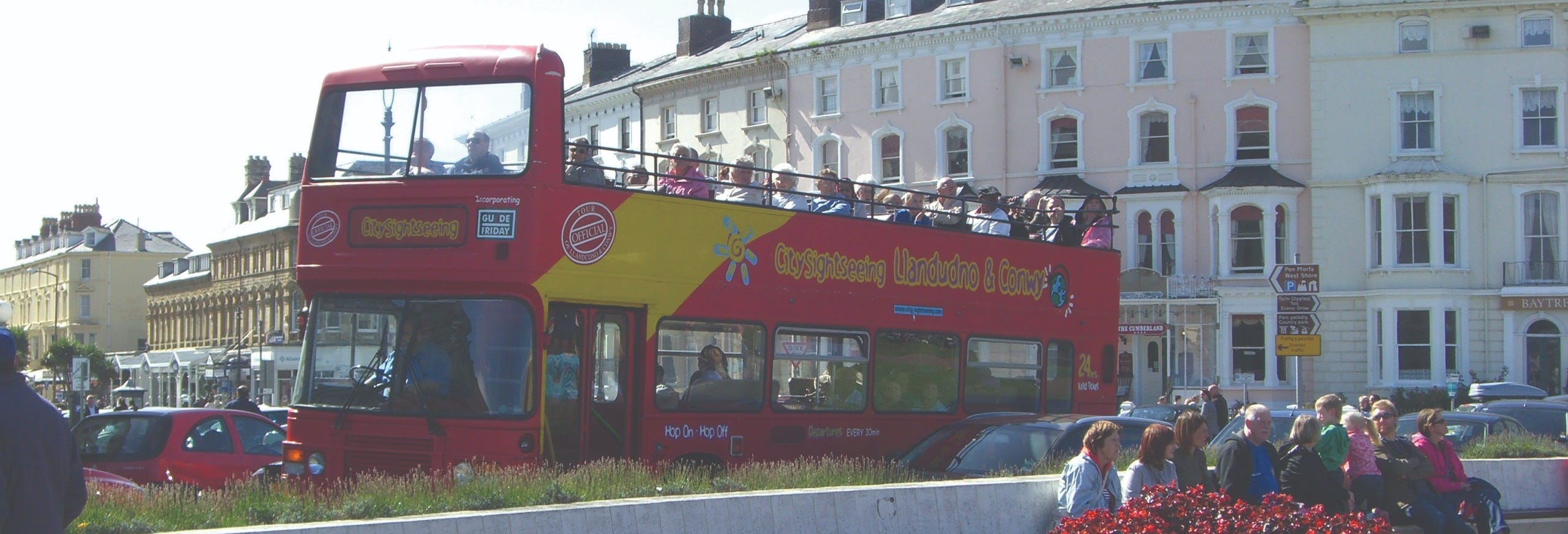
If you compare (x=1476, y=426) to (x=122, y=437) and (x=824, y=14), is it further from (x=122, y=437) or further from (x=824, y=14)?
(x=824, y=14)

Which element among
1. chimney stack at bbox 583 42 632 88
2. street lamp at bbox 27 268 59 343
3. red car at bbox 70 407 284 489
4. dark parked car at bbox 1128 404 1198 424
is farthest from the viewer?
street lamp at bbox 27 268 59 343

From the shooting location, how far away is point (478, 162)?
1223 centimetres

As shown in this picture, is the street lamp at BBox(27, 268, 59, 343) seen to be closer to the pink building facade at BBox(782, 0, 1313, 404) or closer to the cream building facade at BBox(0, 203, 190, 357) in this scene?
the cream building facade at BBox(0, 203, 190, 357)

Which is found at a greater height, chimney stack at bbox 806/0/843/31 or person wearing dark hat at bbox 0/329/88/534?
chimney stack at bbox 806/0/843/31

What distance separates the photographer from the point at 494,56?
12336 mm

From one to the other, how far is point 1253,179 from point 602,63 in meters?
28.2

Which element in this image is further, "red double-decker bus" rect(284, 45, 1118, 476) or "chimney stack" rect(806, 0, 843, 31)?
"chimney stack" rect(806, 0, 843, 31)

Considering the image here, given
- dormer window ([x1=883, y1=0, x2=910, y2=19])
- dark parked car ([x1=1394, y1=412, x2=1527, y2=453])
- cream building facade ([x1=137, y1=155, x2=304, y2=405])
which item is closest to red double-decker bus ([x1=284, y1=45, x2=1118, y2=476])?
dark parked car ([x1=1394, y1=412, x2=1527, y2=453])

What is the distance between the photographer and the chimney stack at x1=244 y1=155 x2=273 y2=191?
308ft

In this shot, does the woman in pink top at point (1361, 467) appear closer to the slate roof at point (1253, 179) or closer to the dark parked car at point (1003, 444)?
the dark parked car at point (1003, 444)

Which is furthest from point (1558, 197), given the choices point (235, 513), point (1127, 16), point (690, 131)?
point (235, 513)

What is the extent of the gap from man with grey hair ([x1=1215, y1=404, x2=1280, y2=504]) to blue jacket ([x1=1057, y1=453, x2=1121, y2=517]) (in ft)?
3.51

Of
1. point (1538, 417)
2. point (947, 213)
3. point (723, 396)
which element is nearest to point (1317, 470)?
point (723, 396)

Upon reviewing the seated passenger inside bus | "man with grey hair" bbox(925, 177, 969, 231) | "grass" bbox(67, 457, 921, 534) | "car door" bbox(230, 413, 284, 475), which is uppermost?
"man with grey hair" bbox(925, 177, 969, 231)
